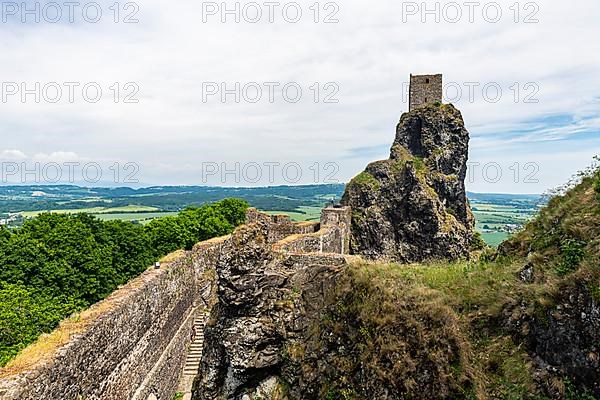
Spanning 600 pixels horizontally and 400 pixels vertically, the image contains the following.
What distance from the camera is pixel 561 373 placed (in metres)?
7.69

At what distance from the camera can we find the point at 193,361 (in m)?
23.2

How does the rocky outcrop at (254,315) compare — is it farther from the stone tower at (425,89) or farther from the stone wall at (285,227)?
the stone tower at (425,89)

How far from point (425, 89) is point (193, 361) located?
39.6 m

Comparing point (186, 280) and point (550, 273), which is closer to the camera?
point (550, 273)

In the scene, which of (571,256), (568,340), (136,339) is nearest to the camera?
(568,340)

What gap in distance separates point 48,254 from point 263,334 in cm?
1852

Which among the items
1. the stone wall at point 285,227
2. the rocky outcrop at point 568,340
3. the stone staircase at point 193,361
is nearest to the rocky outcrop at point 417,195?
the stone wall at point 285,227

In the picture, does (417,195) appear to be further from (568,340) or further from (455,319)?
(568,340)

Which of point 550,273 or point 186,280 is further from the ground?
point 550,273

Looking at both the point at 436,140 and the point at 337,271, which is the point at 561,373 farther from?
the point at 436,140

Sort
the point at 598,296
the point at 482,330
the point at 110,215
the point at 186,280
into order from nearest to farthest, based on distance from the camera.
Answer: the point at 598,296 → the point at 482,330 → the point at 186,280 → the point at 110,215

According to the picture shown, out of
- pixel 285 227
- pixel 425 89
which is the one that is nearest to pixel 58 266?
pixel 285 227

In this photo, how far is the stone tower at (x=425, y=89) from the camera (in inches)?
1980

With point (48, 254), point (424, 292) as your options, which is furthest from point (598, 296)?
point (48, 254)
